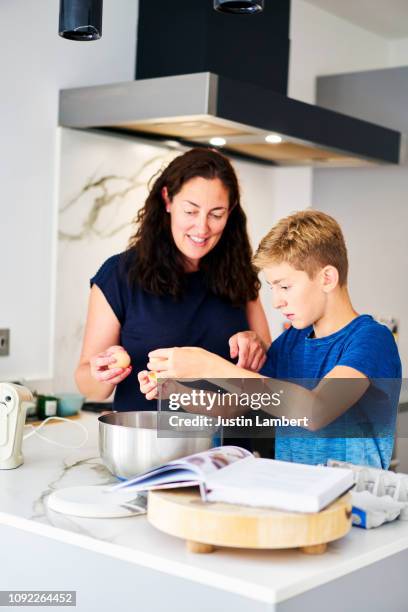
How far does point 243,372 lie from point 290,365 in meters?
0.20

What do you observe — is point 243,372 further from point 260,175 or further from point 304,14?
point 304,14

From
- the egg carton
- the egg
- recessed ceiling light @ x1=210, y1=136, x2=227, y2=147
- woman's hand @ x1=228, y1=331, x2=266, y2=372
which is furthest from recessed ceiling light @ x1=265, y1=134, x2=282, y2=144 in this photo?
the egg carton

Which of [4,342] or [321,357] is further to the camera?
[4,342]

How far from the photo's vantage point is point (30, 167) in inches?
115

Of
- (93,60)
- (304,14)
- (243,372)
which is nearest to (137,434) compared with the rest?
(243,372)

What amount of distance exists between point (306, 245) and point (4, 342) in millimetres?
1426

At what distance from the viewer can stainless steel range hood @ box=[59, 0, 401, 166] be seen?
8.70 feet

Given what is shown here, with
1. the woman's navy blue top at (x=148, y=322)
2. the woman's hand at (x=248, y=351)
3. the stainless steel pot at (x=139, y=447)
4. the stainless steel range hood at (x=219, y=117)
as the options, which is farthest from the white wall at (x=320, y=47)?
the stainless steel pot at (x=139, y=447)

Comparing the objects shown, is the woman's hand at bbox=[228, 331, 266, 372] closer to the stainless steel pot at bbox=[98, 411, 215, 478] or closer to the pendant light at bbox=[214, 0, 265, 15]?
the stainless steel pot at bbox=[98, 411, 215, 478]

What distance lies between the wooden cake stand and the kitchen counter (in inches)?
1.2

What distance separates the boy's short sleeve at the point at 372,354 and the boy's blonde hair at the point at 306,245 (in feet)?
0.51

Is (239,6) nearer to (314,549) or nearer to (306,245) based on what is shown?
(306,245)

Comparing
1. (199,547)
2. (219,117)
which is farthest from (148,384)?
(219,117)

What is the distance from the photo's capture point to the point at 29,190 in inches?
115
